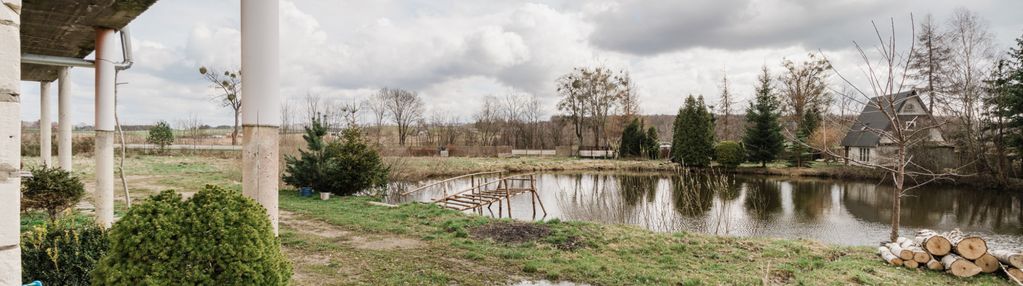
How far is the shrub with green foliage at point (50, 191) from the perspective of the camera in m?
5.95

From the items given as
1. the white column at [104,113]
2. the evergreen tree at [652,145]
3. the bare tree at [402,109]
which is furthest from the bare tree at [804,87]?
the white column at [104,113]

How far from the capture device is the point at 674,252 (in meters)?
6.07

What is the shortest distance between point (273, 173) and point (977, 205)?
1798cm

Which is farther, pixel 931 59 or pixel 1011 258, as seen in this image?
pixel 931 59

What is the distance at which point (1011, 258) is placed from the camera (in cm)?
500

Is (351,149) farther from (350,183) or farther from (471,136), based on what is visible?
(471,136)

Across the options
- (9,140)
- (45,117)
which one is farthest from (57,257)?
(45,117)

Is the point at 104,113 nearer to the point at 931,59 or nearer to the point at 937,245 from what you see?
the point at 937,245

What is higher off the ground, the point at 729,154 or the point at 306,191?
the point at 729,154

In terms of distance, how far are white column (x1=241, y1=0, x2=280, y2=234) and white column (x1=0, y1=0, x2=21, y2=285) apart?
44.1 inches

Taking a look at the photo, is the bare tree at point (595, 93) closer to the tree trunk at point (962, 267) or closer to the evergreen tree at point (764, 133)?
the evergreen tree at point (764, 133)

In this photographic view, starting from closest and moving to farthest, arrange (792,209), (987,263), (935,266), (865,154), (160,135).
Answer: (987,263), (935,266), (792,209), (160,135), (865,154)

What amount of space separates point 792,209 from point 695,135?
12196 millimetres

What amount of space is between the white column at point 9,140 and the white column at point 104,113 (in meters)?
3.96
